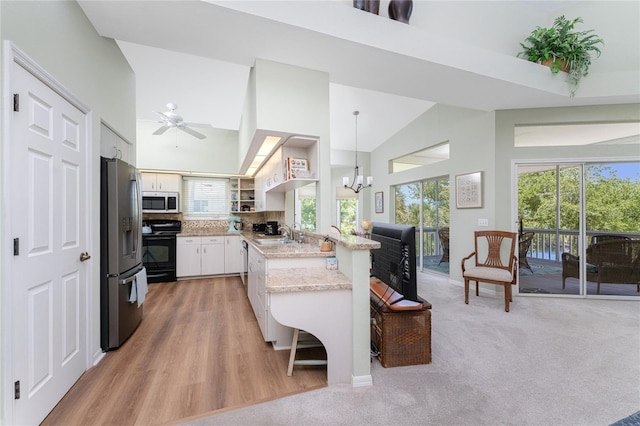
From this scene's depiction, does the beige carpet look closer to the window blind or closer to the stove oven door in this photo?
the stove oven door

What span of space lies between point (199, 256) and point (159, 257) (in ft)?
2.23

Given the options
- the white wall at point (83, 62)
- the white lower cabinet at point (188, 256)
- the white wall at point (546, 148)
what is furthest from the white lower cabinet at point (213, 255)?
the white wall at point (546, 148)

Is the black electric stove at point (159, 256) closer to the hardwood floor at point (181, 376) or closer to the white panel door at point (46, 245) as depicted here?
the hardwood floor at point (181, 376)

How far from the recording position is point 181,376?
6.06 ft

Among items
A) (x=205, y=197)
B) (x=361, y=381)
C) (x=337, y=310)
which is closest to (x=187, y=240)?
(x=205, y=197)

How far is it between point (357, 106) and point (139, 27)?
11.9ft

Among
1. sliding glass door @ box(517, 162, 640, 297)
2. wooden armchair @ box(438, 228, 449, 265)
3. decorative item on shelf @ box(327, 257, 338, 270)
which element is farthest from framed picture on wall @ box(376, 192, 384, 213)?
decorative item on shelf @ box(327, 257, 338, 270)

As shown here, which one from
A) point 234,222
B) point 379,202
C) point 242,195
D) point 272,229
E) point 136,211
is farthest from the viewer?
point 379,202

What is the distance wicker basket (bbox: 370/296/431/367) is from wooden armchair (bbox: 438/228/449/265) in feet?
10.5

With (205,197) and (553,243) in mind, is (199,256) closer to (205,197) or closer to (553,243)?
(205,197)

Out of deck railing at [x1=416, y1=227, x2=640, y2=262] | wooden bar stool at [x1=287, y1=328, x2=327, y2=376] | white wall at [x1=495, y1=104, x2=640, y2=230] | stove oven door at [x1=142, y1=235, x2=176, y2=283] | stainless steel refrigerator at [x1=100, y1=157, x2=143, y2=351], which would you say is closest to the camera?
wooden bar stool at [x1=287, y1=328, x2=327, y2=376]

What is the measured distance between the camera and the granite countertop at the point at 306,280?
64.4 inches

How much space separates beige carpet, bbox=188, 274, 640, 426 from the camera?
1.45 m

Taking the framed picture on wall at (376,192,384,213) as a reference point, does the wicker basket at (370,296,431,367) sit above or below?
below
